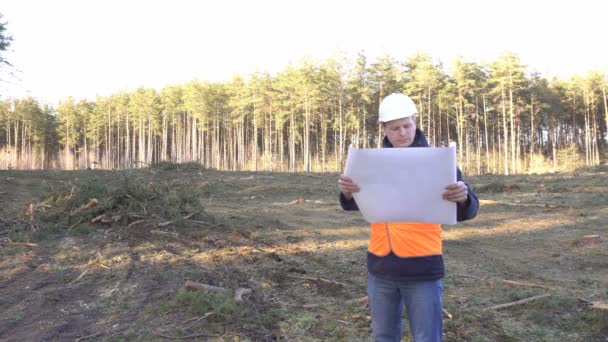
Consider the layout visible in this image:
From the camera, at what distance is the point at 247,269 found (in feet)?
16.5

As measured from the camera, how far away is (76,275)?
15.6 ft

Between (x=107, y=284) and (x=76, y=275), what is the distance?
1.86 feet

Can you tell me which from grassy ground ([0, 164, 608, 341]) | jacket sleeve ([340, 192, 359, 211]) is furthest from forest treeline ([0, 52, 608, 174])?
Result: jacket sleeve ([340, 192, 359, 211])

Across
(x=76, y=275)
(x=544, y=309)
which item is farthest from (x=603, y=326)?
→ (x=76, y=275)

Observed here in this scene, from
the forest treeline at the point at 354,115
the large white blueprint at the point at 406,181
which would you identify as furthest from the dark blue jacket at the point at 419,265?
the forest treeline at the point at 354,115

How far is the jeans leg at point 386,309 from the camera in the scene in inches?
75.6

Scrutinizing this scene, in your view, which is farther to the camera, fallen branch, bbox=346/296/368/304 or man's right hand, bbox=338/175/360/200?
fallen branch, bbox=346/296/368/304

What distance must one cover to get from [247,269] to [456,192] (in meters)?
3.76

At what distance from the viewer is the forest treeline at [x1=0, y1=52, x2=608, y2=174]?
94.8 feet

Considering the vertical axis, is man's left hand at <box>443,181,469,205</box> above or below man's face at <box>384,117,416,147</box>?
below

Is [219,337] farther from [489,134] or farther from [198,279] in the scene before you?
[489,134]

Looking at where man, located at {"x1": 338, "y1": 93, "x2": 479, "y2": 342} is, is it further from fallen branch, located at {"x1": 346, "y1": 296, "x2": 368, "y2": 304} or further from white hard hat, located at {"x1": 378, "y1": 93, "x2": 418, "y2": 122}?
fallen branch, located at {"x1": 346, "y1": 296, "x2": 368, "y2": 304}

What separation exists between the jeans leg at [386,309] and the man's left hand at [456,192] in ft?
1.61

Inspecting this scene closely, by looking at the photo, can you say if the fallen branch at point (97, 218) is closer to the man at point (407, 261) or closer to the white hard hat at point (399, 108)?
the man at point (407, 261)
